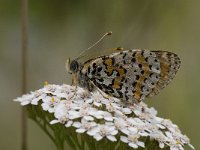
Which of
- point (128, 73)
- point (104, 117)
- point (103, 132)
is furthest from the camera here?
point (128, 73)

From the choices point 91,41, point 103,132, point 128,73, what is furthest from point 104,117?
point 91,41

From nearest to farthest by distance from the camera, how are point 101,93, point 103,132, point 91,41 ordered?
point 103,132, point 101,93, point 91,41

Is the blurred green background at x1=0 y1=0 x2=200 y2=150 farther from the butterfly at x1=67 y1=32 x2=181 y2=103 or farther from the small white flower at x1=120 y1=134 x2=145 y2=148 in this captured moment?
the small white flower at x1=120 y1=134 x2=145 y2=148

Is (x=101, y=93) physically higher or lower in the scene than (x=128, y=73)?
lower

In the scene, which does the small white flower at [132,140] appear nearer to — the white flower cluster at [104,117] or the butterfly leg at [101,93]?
the white flower cluster at [104,117]

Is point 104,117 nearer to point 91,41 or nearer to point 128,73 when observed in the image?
point 128,73

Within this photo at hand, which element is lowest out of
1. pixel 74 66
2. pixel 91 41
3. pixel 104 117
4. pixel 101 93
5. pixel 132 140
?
pixel 132 140

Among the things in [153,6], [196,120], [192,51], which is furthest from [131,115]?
[192,51]

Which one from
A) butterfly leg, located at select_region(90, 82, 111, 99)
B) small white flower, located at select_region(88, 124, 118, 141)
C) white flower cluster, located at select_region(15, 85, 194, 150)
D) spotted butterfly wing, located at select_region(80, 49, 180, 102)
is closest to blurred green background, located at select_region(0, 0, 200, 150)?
spotted butterfly wing, located at select_region(80, 49, 180, 102)
